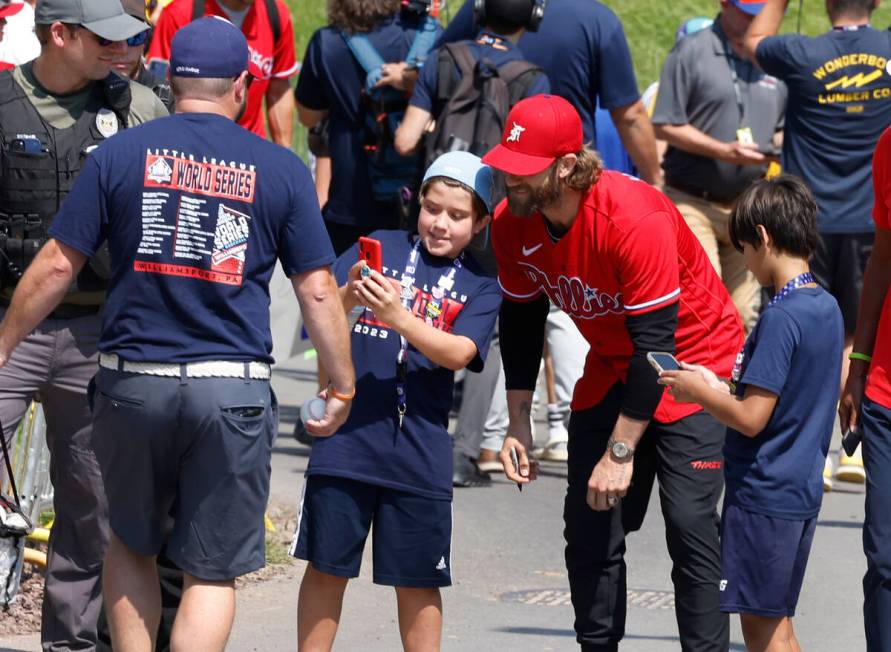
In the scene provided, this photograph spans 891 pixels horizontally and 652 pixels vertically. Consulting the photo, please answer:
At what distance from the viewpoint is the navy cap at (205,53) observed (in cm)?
419

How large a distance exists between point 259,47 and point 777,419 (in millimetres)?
4278

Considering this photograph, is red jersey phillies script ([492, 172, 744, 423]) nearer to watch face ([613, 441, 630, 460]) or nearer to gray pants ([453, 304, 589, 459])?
watch face ([613, 441, 630, 460])

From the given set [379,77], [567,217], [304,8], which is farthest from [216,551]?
[304,8]

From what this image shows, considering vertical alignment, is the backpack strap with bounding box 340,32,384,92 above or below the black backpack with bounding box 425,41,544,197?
below

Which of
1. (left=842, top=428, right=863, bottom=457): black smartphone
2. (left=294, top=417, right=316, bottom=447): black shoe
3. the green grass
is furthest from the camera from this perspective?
the green grass

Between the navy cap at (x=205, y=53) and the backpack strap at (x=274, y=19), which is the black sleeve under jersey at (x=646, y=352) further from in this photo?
the backpack strap at (x=274, y=19)

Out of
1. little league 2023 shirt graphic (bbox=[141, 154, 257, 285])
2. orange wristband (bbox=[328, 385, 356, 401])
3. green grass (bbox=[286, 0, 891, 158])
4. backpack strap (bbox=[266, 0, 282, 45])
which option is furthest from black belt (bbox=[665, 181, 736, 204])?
green grass (bbox=[286, 0, 891, 158])

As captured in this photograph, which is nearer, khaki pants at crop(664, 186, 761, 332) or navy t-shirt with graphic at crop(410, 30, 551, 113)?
navy t-shirt with graphic at crop(410, 30, 551, 113)

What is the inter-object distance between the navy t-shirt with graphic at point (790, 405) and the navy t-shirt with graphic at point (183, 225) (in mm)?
1315

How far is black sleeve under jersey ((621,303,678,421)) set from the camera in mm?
4473

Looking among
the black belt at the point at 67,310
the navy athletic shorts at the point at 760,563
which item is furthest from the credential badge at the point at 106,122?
the navy athletic shorts at the point at 760,563

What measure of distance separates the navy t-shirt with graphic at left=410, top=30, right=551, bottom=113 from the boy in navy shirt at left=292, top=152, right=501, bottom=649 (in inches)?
96.9

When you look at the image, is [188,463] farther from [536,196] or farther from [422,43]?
[422,43]

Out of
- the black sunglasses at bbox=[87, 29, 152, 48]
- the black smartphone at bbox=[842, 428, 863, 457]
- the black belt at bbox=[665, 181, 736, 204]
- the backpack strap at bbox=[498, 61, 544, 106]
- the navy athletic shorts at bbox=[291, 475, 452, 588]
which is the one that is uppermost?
the black sunglasses at bbox=[87, 29, 152, 48]
